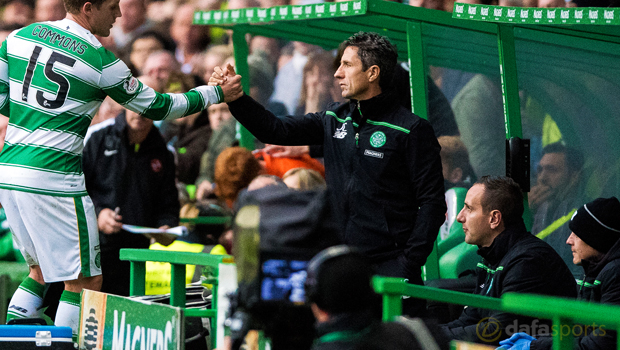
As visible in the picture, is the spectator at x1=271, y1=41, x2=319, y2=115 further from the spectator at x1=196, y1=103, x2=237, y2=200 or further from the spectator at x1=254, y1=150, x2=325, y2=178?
the spectator at x1=254, y1=150, x2=325, y2=178

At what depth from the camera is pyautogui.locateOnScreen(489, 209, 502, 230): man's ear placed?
180 inches

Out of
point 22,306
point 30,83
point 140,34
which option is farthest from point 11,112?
point 140,34

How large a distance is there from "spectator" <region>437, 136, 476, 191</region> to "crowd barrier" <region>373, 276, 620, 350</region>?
10.1 ft

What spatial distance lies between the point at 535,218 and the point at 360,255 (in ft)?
12.5

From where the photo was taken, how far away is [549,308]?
6.56 ft

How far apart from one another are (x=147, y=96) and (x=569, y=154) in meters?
2.95

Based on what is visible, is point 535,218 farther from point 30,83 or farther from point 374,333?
point 374,333

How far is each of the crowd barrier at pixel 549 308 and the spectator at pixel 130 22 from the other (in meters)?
7.69

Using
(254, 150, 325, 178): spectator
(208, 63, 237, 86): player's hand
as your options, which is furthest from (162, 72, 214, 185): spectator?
(208, 63, 237, 86): player's hand

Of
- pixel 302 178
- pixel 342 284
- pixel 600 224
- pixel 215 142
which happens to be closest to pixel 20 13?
pixel 215 142

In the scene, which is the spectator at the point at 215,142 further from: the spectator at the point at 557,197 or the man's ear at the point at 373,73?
the man's ear at the point at 373,73

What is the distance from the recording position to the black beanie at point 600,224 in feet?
14.6

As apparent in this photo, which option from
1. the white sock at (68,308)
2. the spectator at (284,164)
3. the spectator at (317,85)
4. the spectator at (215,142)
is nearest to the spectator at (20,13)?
the spectator at (215,142)

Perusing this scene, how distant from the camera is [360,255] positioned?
2.15 metres
